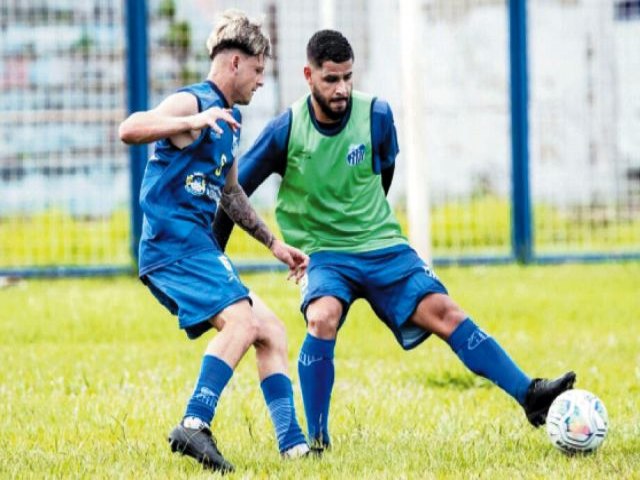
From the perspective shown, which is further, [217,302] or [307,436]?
[307,436]

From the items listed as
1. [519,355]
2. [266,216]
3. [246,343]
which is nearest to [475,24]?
[266,216]

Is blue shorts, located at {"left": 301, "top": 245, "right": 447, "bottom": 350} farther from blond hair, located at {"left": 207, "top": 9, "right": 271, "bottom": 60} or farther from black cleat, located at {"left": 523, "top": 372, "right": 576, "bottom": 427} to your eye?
blond hair, located at {"left": 207, "top": 9, "right": 271, "bottom": 60}

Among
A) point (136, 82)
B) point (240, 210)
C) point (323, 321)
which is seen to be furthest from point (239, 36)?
point (136, 82)

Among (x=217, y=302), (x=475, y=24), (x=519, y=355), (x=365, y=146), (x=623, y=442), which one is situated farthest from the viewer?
(x=475, y=24)

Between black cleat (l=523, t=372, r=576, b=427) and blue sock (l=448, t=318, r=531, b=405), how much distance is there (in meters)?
0.04

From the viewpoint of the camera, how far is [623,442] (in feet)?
18.9

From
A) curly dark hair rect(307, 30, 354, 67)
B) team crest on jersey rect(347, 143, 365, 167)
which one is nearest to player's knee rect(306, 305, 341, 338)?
team crest on jersey rect(347, 143, 365, 167)

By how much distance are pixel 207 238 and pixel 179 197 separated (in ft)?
0.61

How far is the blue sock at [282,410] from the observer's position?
5.54 metres

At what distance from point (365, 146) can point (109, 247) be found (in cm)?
763

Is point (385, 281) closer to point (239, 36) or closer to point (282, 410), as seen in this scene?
point (282, 410)

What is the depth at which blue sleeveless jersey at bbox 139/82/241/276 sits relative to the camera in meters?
5.45

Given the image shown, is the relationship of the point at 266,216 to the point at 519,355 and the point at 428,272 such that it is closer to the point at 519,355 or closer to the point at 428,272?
the point at 519,355

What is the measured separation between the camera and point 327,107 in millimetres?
6066
